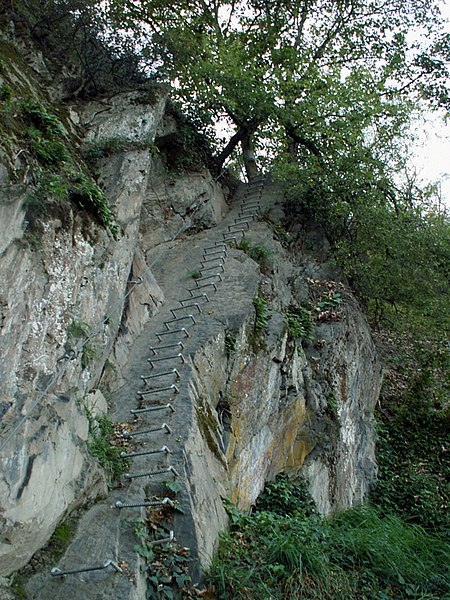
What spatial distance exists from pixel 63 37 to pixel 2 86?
5578 mm

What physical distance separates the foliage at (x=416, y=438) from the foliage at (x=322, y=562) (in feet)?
10.2

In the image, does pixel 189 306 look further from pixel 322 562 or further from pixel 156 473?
pixel 322 562

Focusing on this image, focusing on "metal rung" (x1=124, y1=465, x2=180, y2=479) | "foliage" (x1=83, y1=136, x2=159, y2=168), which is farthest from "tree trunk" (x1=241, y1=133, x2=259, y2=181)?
"metal rung" (x1=124, y1=465, x2=180, y2=479)

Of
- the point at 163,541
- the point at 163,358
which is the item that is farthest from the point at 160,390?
the point at 163,541

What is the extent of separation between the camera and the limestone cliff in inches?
200

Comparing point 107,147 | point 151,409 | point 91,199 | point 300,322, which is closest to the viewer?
point 151,409

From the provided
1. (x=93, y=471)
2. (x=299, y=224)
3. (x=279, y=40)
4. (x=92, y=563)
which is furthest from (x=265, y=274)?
(x=279, y=40)

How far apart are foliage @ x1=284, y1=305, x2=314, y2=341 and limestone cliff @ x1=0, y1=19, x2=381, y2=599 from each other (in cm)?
5

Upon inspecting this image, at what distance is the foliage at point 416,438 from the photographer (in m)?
10.8

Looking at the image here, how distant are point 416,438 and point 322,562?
7.68m

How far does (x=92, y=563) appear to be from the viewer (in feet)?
15.4

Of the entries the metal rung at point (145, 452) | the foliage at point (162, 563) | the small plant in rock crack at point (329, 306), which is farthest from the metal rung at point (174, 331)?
the small plant in rock crack at point (329, 306)

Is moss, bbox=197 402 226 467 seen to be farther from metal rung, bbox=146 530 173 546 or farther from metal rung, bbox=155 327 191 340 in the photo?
metal rung, bbox=146 530 173 546

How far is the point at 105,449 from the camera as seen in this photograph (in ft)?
19.4
